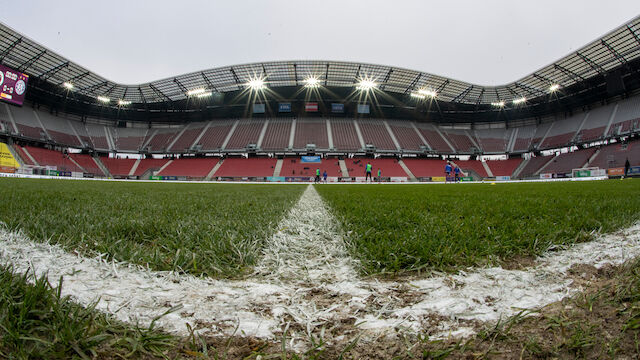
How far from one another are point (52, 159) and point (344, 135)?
37.4 metres

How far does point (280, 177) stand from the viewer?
33250 millimetres

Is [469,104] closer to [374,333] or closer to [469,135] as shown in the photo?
[469,135]

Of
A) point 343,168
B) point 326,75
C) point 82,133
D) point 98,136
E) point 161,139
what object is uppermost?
point 326,75

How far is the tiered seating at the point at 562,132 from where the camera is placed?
35438 millimetres

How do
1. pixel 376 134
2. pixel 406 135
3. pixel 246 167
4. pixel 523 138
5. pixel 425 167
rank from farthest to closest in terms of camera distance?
1. pixel 523 138
2. pixel 406 135
3. pixel 376 134
4. pixel 425 167
5. pixel 246 167

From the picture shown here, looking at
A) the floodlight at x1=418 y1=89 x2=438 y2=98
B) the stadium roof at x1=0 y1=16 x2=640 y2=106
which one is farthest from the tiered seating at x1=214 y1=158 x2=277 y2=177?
the floodlight at x1=418 y1=89 x2=438 y2=98

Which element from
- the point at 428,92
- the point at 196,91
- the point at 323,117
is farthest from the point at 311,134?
the point at 428,92

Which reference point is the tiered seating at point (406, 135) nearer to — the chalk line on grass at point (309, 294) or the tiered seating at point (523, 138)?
the tiered seating at point (523, 138)

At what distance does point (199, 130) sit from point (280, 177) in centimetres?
1885

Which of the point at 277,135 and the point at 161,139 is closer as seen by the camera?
the point at 277,135

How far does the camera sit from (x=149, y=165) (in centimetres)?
3928

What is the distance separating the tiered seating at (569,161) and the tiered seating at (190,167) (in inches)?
1789

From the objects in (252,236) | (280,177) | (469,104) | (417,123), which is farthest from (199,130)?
(252,236)

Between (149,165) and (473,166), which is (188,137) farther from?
(473,166)
